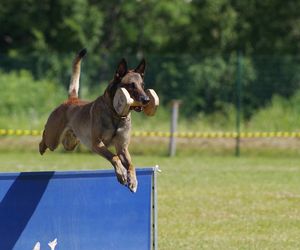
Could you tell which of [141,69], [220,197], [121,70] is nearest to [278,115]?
[220,197]

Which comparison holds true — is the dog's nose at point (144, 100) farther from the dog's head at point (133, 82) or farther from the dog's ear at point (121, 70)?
the dog's ear at point (121, 70)

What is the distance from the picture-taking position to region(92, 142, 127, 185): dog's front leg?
6836 mm

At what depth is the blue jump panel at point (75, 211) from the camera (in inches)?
260

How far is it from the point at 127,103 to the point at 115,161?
0.52 metres

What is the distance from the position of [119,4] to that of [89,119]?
800 inches

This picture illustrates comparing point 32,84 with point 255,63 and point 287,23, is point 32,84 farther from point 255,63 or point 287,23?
point 287,23

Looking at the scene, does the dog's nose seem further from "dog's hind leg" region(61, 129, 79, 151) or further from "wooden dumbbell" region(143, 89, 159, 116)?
"dog's hind leg" region(61, 129, 79, 151)

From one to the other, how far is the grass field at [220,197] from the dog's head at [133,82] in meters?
2.04

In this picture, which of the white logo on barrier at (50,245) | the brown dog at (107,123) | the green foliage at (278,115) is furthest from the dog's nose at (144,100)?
the green foliage at (278,115)

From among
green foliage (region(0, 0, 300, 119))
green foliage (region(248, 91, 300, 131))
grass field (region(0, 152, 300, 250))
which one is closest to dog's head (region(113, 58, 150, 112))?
grass field (region(0, 152, 300, 250))

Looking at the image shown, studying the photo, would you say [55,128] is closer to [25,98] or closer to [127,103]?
[127,103]

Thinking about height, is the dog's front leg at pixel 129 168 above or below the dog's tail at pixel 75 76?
below

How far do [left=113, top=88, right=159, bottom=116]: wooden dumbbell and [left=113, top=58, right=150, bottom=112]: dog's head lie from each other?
0.05m

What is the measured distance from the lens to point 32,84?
21.0m
